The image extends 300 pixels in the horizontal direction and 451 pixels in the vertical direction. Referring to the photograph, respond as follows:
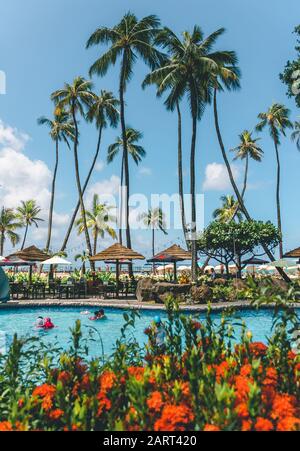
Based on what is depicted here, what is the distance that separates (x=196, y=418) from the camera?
87.6 inches

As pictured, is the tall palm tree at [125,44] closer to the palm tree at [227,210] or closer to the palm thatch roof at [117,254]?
the palm thatch roof at [117,254]

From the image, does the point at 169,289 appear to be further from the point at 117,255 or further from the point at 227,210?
the point at 227,210

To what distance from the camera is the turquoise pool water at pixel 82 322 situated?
13.0m

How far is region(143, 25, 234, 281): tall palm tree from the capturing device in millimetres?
25938

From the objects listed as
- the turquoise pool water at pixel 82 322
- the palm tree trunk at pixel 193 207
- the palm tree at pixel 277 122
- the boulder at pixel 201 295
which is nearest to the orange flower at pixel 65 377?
the turquoise pool water at pixel 82 322

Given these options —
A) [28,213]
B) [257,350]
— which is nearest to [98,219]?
[28,213]

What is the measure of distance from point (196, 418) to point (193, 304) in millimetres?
15715

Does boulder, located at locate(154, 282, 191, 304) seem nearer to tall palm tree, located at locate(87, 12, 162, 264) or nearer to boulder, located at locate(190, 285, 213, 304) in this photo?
boulder, located at locate(190, 285, 213, 304)

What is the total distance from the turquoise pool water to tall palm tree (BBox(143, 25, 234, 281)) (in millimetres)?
8897

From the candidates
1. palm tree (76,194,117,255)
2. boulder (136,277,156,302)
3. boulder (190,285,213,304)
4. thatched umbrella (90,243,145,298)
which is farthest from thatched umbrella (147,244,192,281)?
palm tree (76,194,117,255)

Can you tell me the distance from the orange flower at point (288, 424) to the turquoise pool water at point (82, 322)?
9726 millimetres

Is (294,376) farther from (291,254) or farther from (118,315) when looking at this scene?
(291,254)

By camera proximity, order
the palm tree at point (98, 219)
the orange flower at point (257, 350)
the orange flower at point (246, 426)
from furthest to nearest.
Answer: the palm tree at point (98, 219) → the orange flower at point (257, 350) → the orange flower at point (246, 426)
